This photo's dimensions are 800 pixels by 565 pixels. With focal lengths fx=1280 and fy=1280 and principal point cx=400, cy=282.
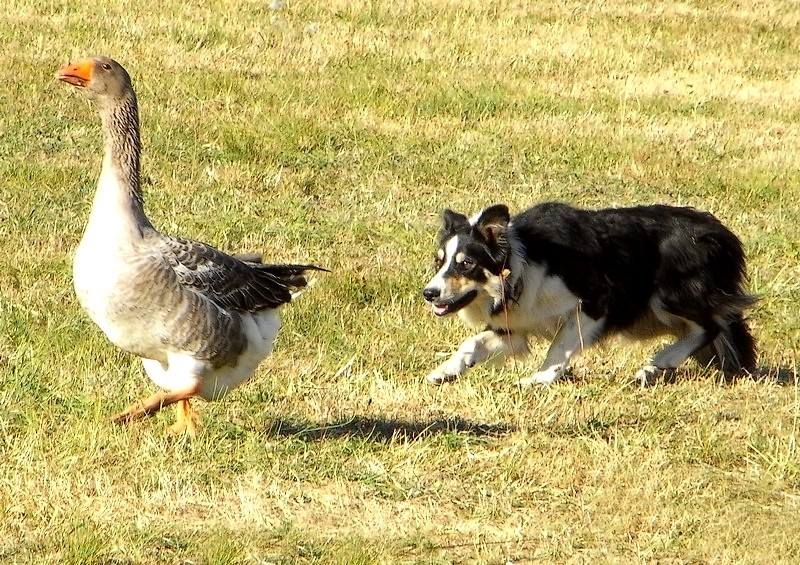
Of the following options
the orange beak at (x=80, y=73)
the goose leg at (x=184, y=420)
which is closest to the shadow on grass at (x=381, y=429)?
the goose leg at (x=184, y=420)

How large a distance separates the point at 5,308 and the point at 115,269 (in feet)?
10.2

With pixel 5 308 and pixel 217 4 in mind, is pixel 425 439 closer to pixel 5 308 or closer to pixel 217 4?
pixel 5 308

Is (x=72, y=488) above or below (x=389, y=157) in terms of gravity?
above

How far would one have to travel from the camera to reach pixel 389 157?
1430cm

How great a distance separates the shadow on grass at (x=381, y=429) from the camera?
723 centimetres

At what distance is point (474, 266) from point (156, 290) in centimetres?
257

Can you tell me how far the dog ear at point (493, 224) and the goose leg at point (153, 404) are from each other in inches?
97.9

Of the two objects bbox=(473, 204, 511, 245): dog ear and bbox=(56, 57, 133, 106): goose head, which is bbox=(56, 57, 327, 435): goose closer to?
bbox=(56, 57, 133, 106): goose head

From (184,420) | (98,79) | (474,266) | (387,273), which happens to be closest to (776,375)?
(474,266)

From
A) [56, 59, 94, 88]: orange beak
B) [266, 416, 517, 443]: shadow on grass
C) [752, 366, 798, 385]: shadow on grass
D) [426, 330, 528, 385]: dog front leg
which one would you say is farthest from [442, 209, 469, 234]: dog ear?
[56, 59, 94, 88]: orange beak

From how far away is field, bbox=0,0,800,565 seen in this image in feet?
20.2

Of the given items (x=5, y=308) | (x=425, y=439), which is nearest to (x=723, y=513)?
(x=425, y=439)

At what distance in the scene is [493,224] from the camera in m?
8.40

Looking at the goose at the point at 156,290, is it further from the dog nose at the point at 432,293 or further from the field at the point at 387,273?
the dog nose at the point at 432,293
